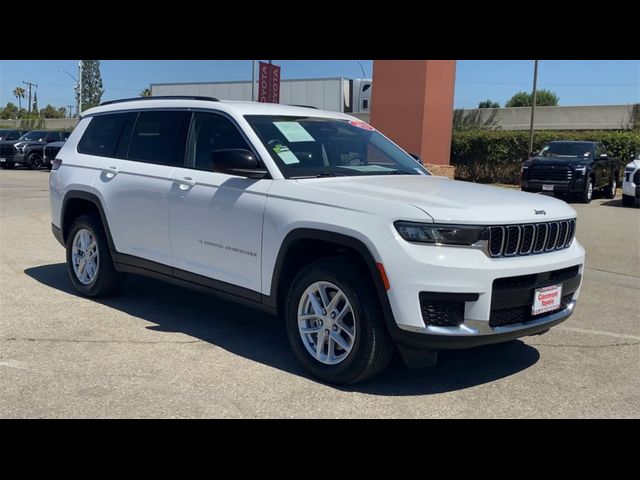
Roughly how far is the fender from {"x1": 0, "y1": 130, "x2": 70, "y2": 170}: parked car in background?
2725 centimetres

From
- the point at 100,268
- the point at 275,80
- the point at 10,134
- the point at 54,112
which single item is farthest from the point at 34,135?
the point at 54,112

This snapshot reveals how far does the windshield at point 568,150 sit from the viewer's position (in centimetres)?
1912

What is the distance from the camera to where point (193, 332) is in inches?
215

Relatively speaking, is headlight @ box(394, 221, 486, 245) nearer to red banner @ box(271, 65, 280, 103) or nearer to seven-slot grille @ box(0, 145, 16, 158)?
red banner @ box(271, 65, 280, 103)

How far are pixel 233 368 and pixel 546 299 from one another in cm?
217

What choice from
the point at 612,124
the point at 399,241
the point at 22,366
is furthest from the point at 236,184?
the point at 612,124

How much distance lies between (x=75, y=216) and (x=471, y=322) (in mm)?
4459

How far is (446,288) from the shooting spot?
381 cm

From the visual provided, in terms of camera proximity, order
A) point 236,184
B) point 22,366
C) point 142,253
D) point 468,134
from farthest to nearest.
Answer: point 468,134 → point 142,253 → point 236,184 → point 22,366

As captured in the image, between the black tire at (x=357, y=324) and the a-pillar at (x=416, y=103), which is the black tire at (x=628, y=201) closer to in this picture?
the a-pillar at (x=416, y=103)

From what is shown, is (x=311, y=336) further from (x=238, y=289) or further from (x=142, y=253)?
(x=142, y=253)

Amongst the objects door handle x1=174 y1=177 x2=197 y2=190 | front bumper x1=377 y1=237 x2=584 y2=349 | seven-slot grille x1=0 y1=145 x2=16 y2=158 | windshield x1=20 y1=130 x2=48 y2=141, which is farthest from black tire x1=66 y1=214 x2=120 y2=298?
windshield x1=20 y1=130 x2=48 y2=141

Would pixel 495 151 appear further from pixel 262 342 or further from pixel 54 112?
pixel 54 112

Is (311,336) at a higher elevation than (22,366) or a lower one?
higher
